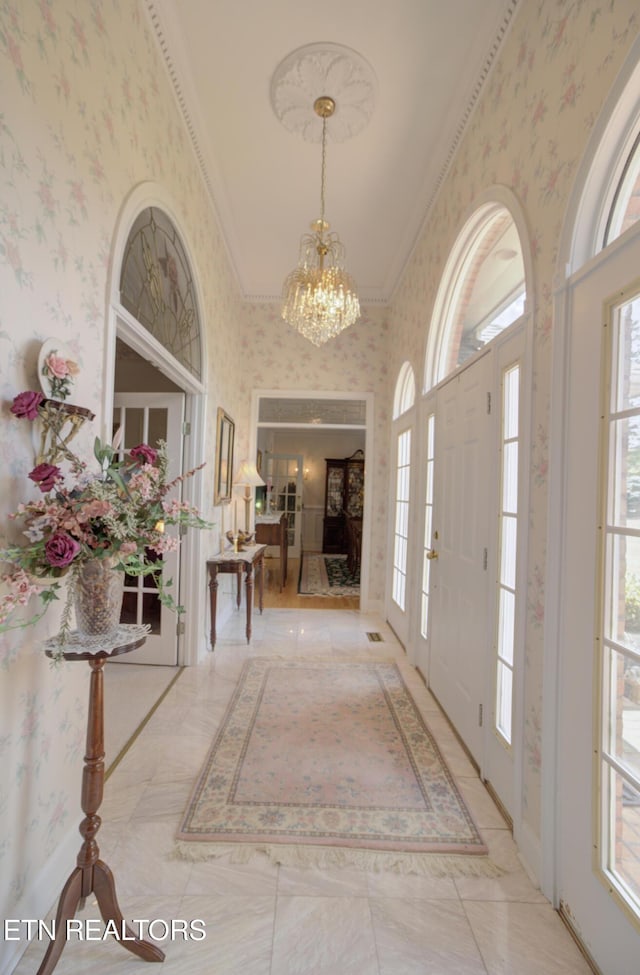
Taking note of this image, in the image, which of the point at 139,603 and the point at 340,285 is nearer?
the point at 340,285

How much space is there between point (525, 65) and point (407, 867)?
319cm

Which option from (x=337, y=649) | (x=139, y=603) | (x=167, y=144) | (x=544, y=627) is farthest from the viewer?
(x=337, y=649)

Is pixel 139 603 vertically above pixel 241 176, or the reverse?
pixel 241 176

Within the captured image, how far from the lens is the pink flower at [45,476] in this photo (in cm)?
108

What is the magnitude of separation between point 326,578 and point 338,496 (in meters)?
2.99

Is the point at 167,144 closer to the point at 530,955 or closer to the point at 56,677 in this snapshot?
the point at 56,677

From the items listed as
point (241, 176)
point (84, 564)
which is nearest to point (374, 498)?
point (241, 176)

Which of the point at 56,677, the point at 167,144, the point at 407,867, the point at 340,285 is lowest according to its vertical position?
the point at 407,867

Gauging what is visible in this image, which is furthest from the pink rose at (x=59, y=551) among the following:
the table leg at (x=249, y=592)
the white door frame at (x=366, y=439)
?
the white door frame at (x=366, y=439)

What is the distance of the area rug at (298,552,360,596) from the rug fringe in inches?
161

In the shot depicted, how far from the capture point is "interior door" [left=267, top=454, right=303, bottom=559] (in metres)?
8.98

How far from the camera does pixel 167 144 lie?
2.22 metres

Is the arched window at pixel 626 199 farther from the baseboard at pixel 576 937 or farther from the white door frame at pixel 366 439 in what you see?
the white door frame at pixel 366 439

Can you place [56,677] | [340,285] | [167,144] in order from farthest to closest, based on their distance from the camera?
1. [340,285]
2. [167,144]
3. [56,677]
